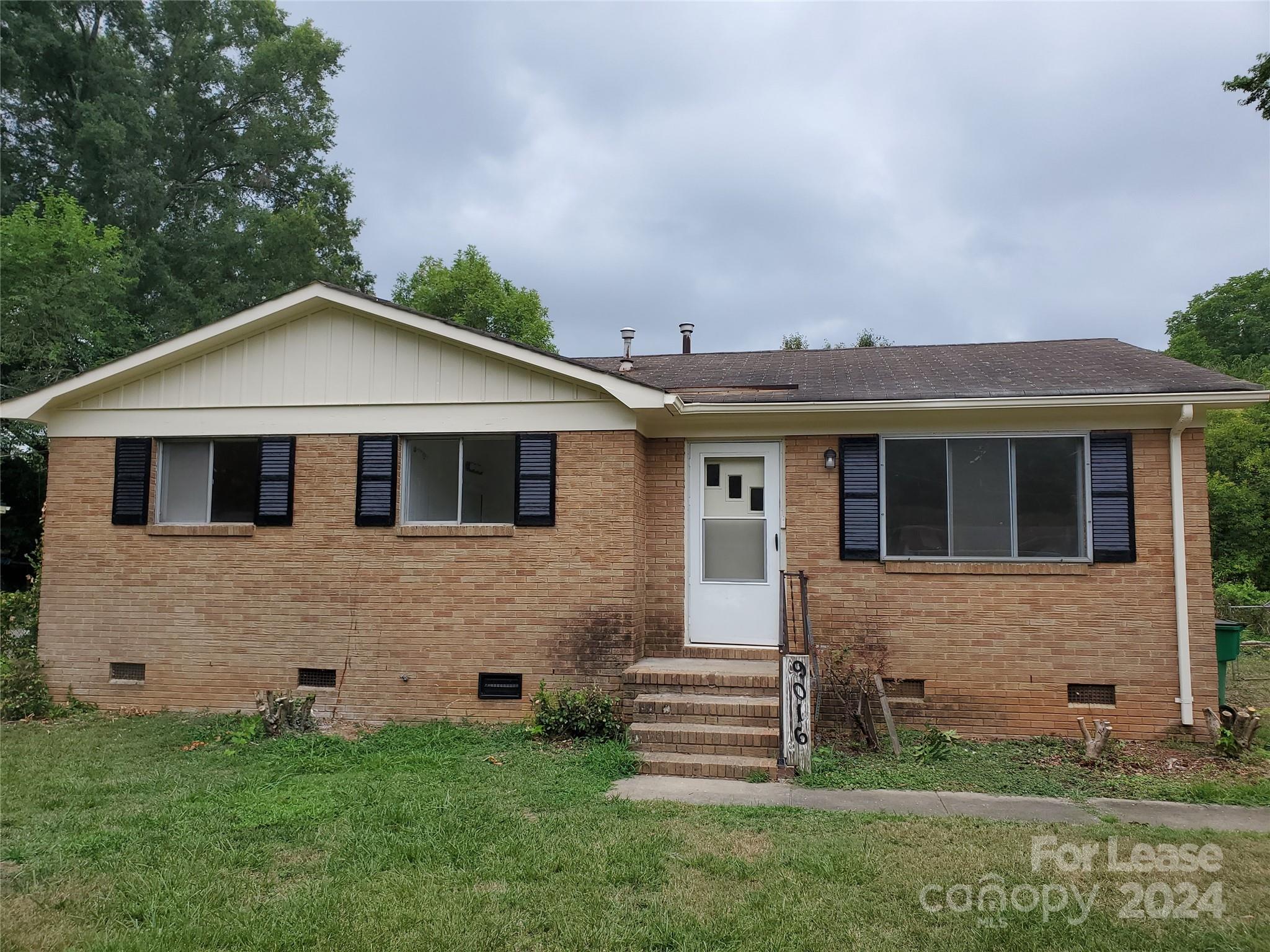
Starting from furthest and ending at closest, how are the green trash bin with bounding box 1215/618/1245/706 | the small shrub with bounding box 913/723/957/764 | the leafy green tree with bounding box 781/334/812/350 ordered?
the leafy green tree with bounding box 781/334/812/350 < the green trash bin with bounding box 1215/618/1245/706 < the small shrub with bounding box 913/723/957/764

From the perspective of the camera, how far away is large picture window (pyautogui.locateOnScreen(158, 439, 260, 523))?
29.2 ft

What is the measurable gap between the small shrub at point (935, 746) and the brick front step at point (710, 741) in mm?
1271

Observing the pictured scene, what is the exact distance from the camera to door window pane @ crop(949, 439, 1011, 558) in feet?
25.8

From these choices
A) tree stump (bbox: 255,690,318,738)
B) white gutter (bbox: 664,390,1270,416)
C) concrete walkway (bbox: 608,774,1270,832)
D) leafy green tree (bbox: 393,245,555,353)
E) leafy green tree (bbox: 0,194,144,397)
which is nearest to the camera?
concrete walkway (bbox: 608,774,1270,832)

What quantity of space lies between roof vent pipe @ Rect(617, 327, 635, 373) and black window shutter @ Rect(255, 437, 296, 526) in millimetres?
4426

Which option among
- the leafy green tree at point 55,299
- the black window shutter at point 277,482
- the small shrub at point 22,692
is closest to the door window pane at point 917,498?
the black window shutter at point 277,482

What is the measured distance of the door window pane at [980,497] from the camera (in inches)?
310

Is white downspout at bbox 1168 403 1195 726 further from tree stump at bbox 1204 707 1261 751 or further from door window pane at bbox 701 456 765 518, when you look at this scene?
door window pane at bbox 701 456 765 518

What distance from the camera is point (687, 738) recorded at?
6836 millimetres

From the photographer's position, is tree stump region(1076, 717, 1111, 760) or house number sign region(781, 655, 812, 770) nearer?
house number sign region(781, 655, 812, 770)

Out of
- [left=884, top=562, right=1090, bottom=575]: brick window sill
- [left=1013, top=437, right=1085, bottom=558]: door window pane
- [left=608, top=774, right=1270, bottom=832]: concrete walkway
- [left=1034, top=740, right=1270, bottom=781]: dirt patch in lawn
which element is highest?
[left=1013, top=437, right=1085, bottom=558]: door window pane

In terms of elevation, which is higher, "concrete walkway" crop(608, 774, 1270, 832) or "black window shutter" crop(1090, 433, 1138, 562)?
"black window shutter" crop(1090, 433, 1138, 562)

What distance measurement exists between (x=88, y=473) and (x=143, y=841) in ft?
18.4

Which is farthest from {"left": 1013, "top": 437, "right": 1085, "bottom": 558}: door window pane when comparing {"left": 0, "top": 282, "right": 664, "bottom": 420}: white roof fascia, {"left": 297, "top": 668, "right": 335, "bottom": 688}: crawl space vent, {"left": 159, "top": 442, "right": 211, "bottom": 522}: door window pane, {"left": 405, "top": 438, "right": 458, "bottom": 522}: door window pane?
{"left": 159, "top": 442, "right": 211, "bottom": 522}: door window pane
